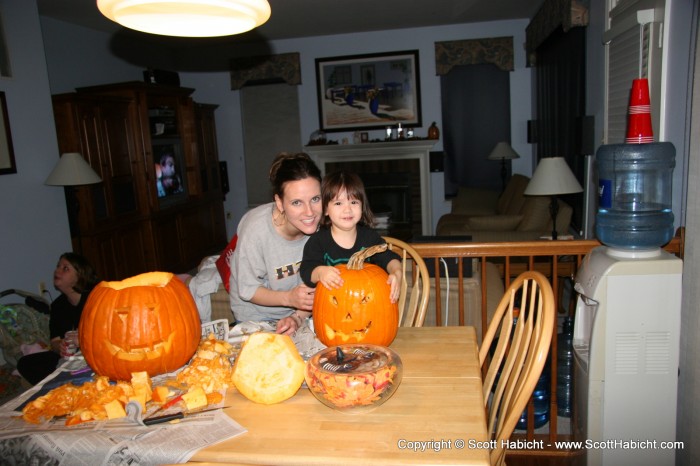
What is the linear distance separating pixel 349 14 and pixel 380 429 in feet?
18.6

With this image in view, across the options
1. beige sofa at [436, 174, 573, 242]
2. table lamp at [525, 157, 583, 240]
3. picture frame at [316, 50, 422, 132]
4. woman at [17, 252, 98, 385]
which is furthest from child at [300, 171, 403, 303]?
picture frame at [316, 50, 422, 132]

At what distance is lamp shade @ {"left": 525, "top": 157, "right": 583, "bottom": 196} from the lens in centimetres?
366

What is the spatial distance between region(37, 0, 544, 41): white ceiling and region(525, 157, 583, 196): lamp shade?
107 inches

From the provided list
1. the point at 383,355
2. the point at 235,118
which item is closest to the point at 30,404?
the point at 383,355

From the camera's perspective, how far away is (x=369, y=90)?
7055mm

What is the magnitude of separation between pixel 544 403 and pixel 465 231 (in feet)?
8.64

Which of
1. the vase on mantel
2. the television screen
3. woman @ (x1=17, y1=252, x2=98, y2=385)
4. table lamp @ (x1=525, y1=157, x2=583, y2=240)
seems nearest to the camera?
woman @ (x1=17, y1=252, x2=98, y2=385)

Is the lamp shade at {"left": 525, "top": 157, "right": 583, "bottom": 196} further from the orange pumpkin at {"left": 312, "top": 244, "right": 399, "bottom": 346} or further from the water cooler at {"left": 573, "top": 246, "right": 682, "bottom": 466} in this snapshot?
the orange pumpkin at {"left": 312, "top": 244, "right": 399, "bottom": 346}

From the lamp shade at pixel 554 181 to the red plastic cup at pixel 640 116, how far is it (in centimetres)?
187

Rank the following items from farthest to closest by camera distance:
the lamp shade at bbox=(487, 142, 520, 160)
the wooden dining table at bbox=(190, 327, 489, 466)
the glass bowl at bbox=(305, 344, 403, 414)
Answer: the lamp shade at bbox=(487, 142, 520, 160) < the glass bowl at bbox=(305, 344, 403, 414) < the wooden dining table at bbox=(190, 327, 489, 466)

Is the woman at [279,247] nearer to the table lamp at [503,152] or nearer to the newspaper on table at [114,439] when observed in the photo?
the newspaper on table at [114,439]

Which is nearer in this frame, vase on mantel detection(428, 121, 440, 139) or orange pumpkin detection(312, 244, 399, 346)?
orange pumpkin detection(312, 244, 399, 346)

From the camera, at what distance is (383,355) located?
120cm

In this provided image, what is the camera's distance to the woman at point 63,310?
285 cm
